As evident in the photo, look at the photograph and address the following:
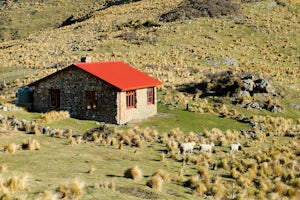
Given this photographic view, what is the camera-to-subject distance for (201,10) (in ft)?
316

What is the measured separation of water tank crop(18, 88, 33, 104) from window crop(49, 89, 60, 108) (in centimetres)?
226

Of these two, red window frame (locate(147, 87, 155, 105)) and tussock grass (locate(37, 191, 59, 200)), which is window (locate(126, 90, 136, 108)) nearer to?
red window frame (locate(147, 87, 155, 105))

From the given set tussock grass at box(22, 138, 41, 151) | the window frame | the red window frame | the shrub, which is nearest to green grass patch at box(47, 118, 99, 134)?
the window frame

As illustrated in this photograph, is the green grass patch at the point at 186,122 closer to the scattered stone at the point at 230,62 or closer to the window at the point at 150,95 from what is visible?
the window at the point at 150,95

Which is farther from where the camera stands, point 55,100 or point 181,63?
point 181,63

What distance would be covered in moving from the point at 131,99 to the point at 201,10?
63.4 metres

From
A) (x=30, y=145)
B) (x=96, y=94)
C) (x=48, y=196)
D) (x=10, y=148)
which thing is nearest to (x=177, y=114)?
(x=96, y=94)

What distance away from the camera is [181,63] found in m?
68.5

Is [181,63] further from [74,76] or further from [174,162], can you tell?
[174,162]

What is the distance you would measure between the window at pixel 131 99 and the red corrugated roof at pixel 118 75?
0.65 m

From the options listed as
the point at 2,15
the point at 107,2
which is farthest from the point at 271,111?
the point at 2,15

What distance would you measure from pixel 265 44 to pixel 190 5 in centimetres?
2356

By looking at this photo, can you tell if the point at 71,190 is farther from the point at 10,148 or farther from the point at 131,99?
the point at 131,99

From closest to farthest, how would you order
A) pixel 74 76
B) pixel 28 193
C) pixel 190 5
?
pixel 28 193 < pixel 74 76 < pixel 190 5
